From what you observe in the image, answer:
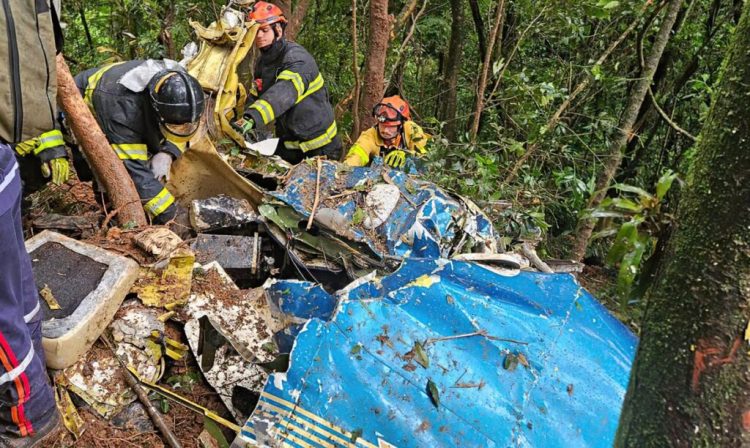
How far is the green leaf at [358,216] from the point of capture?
10.1 ft

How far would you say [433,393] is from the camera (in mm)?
1968

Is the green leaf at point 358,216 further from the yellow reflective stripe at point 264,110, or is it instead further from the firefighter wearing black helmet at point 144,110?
the yellow reflective stripe at point 264,110

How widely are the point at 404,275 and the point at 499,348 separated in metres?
0.55

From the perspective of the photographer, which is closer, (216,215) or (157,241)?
(157,241)

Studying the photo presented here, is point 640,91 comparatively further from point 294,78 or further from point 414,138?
point 294,78

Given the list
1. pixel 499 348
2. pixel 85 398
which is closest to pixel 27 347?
pixel 85 398

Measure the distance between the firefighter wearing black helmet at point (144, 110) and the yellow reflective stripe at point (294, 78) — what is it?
1226 millimetres

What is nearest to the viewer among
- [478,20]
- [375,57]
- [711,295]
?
[711,295]

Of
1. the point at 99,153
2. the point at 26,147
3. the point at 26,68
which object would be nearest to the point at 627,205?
the point at 26,68

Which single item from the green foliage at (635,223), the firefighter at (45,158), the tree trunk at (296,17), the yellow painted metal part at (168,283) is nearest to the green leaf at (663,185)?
the green foliage at (635,223)

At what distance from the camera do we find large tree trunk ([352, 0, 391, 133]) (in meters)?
3.91

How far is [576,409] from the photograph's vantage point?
2014 mm

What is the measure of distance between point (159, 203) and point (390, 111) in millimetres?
2143

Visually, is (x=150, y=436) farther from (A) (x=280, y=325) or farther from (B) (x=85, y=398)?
(A) (x=280, y=325)
